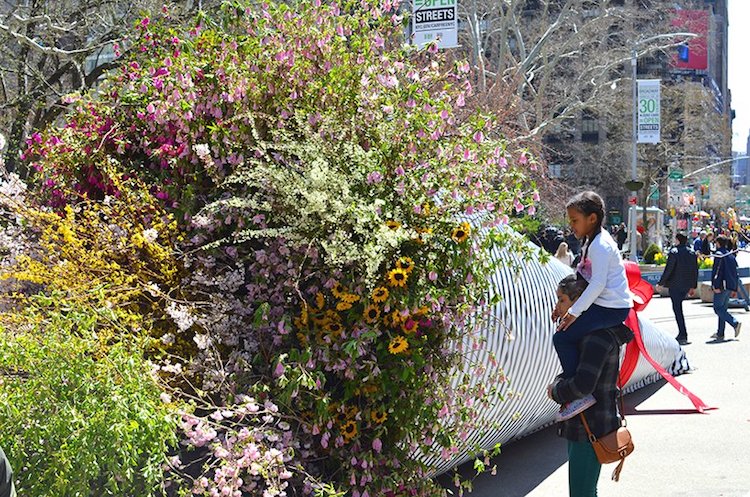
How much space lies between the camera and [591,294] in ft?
15.1

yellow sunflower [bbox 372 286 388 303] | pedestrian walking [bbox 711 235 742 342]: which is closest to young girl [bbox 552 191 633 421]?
yellow sunflower [bbox 372 286 388 303]

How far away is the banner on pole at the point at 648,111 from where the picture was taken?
31.6 metres

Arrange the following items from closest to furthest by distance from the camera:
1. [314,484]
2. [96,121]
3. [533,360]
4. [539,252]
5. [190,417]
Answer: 1. [190,417]
2. [314,484]
3. [539,252]
4. [96,121]
5. [533,360]

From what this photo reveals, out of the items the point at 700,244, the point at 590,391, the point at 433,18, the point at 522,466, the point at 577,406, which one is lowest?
the point at 700,244

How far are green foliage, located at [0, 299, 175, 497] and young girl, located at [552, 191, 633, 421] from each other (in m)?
2.05

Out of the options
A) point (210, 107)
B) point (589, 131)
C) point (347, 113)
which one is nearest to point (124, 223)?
point (210, 107)

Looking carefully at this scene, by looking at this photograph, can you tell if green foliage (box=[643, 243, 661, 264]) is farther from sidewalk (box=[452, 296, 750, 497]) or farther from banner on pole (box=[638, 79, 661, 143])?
sidewalk (box=[452, 296, 750, 497])

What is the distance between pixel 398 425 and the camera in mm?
4520

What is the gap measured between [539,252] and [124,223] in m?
2.18

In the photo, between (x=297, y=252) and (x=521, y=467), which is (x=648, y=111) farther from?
(x=297, y=252)

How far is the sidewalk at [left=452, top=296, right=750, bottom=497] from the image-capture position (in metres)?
6.45

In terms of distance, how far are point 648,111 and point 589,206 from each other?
94.7 ft

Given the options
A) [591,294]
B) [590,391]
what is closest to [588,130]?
[591,294]

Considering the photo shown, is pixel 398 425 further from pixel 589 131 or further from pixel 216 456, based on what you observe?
pixel 589 131
